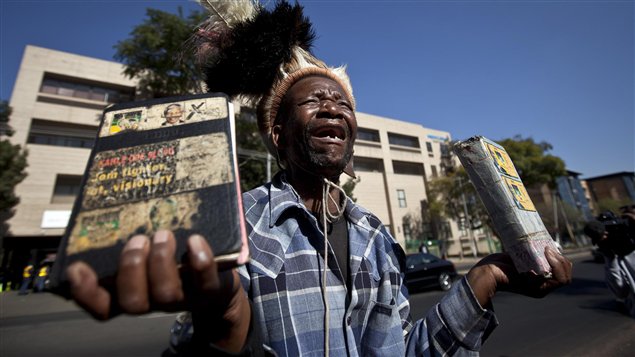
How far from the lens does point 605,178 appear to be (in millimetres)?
61219

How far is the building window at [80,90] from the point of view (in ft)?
61.5

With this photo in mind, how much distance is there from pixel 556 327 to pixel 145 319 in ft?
31.4

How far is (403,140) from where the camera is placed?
33.7 meters

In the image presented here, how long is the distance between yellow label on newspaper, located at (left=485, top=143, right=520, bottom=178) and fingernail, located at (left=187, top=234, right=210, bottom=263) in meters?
1.14

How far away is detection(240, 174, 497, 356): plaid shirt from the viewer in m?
1.06

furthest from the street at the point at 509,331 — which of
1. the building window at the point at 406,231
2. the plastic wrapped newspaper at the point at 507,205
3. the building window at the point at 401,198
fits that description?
the building window at the point at 401,198

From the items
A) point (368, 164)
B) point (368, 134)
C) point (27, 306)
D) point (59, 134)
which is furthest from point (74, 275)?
point (368, 134)

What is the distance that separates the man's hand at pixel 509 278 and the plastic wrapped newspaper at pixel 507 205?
0.15ft

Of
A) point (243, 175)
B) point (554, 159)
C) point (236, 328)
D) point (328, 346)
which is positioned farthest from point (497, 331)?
point (554, 159)

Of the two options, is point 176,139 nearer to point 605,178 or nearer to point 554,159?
point 554,159

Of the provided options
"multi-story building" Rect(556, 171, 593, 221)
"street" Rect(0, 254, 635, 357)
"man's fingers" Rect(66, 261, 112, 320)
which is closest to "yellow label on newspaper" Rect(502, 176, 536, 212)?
"man's fingers" Rect(66, 261, 112, 320)

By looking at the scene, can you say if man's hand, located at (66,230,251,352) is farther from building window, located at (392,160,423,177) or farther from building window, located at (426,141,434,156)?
building window, located at (426,141,434,156)

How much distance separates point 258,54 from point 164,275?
1.49m

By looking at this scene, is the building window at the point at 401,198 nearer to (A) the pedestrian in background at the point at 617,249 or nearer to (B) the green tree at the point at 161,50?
(B) the green tree at the point at 161,50
